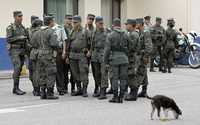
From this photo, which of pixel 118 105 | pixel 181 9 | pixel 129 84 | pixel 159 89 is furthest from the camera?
pixel 181 9

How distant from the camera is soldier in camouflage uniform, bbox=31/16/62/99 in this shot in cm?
1418

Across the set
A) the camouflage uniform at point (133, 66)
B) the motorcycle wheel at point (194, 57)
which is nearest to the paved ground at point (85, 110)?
the camouflage uniform at point (133, 66)

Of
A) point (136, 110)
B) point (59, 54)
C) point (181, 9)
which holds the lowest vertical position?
point (136, 110)

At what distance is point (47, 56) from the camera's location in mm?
14227

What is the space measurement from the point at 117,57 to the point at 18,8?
9.55 m

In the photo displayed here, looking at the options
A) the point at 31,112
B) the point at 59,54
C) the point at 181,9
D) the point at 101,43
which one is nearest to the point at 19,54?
the point at 59,54

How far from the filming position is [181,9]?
91.7ft

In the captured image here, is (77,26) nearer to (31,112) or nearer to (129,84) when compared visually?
(129,84)

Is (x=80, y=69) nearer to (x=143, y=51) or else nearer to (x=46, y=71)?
(x=46, y=71)

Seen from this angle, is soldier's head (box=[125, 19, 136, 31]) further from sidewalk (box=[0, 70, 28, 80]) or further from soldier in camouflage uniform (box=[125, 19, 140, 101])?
sidewalk (box=[0, 70, 28, 80])

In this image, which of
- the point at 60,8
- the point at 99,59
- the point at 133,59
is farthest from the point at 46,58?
the point at 60,8

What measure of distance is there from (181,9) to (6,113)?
1722cm

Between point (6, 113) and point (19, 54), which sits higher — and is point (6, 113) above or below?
below

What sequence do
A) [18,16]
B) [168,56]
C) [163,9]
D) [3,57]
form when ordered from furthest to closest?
1. [163,9]
2. [168,56]
3. [3,57]
4. [18,16]
